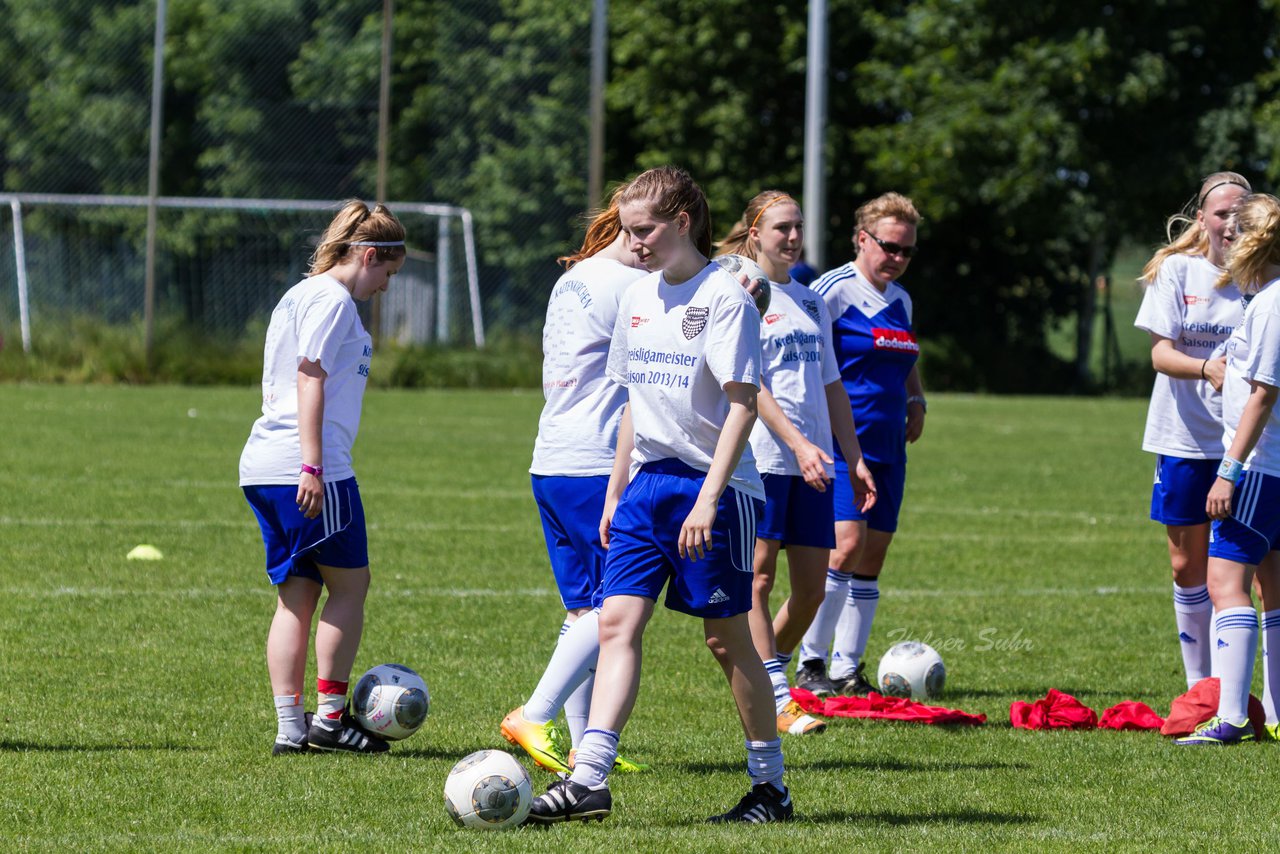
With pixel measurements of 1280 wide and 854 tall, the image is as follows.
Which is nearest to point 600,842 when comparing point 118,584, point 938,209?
point 118,584

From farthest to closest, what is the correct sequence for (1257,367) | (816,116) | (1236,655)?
(816,116) → (1236,655) → (1257,367)

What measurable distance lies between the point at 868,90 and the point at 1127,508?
71.8ft

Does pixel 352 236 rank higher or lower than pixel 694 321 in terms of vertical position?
higher

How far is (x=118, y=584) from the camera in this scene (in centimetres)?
891

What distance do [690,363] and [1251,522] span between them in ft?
8.60

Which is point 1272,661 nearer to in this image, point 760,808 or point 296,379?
point 760,808

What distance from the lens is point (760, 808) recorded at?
4770 millimetres

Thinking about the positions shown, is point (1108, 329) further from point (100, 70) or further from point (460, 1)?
point (100, 70)

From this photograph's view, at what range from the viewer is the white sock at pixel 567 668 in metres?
5.29

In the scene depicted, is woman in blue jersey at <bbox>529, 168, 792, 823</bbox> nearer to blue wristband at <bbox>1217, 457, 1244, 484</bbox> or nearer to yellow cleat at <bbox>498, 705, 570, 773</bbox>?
yellow cleat at <bbox>498, 705, 570, 773</bbox>

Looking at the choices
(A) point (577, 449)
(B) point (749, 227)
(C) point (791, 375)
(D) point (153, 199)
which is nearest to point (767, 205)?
(B) point (749, 227)

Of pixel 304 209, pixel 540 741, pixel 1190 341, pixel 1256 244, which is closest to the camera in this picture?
pixel 540 741

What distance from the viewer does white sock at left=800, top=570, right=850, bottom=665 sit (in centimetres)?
725

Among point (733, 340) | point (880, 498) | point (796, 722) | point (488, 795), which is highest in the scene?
point (733, 340)
